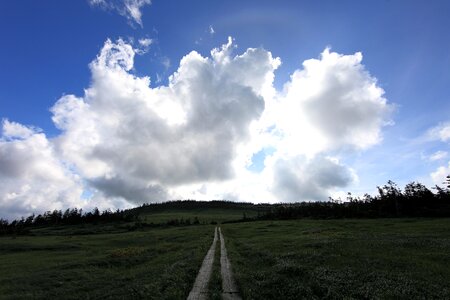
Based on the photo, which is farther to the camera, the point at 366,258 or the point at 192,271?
the point at 366,258

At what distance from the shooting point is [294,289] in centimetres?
2298

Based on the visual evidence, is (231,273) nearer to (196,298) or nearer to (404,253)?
(196,298)

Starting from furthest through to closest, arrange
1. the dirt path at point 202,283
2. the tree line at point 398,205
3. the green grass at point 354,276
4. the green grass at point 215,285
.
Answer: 1. the tree line at point 398,205
2. the dirt path at point 202,283
3. the green grass at point 215,285
4. the green grass at point 354,276

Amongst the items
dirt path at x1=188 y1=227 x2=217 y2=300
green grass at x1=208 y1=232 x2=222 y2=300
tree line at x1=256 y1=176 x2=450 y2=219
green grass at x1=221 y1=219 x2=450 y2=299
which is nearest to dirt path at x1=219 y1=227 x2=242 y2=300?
green grass at x1=208 y1=232 x2=222 y2=300

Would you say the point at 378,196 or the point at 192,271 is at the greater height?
the point at 378,196

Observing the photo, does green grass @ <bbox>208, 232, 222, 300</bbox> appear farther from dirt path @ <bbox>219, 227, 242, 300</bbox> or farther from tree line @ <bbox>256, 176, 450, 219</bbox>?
tree line @ <bbox>256, 176, 450, 219</bbox>

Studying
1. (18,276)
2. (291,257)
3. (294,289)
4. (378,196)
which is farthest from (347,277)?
(378,196)

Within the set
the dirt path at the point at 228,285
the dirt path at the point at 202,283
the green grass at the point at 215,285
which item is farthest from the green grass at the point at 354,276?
the dirt path at the point at 202,283

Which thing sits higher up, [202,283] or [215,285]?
[202,283]

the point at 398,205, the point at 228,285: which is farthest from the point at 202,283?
the point at 398,205

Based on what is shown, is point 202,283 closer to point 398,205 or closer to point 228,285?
point 228,285

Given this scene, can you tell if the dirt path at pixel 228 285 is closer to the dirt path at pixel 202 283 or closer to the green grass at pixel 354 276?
the green grass at pixel 354 276

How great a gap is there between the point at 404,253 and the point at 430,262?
6.70 meters

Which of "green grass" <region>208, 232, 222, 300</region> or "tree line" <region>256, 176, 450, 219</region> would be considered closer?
"green grass" <region>208, 232, 222, 300</region>
